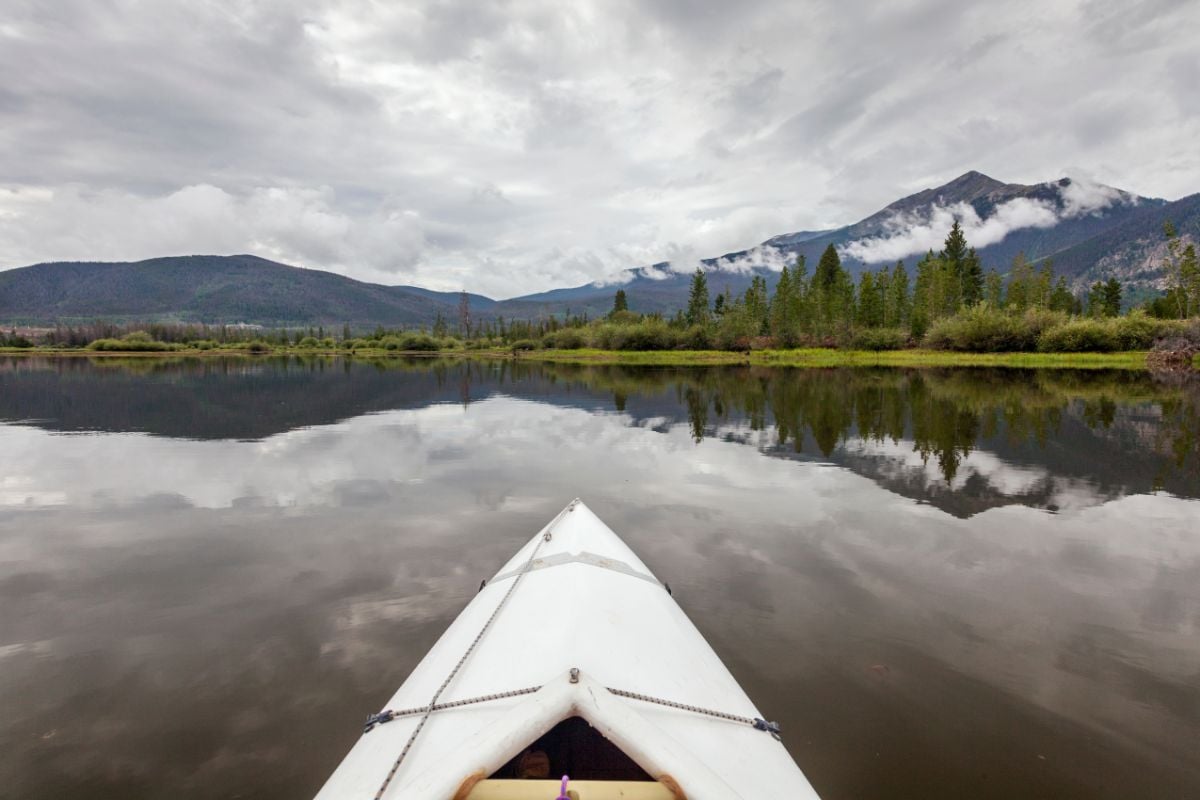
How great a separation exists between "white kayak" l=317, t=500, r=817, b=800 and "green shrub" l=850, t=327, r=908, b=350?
85.4 metres

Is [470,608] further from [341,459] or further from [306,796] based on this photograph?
[341,459]

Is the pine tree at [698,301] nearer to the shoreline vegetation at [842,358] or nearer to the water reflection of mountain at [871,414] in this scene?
the shoreline vegetation at [842,358]

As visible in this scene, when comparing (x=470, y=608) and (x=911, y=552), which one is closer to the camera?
(x=470, y=608)

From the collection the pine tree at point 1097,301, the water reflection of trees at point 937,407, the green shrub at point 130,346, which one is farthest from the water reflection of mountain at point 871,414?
the green shrub at point 130,346

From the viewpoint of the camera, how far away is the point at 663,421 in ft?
86.6

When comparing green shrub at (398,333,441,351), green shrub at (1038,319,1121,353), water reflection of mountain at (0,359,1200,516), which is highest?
green shrub at (398,333,441,351)

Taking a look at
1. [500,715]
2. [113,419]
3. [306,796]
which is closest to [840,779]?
[500,715]

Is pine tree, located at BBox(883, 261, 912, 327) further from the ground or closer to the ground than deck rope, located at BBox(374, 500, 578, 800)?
further from the ground

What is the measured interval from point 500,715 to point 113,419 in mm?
32445

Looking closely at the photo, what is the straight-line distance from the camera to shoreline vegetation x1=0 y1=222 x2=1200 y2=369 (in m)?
65.1

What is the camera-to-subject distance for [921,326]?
84.9m

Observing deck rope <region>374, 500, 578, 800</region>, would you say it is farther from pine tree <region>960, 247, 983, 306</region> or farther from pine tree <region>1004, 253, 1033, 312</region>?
pine tree <region>960, 247, 983, 306</region>

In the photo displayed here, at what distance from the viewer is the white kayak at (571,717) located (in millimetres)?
3258

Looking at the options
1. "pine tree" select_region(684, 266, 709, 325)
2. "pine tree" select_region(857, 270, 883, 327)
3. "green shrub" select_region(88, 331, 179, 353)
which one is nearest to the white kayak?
"pine tree" select_region(857, 270, 883, 327)
